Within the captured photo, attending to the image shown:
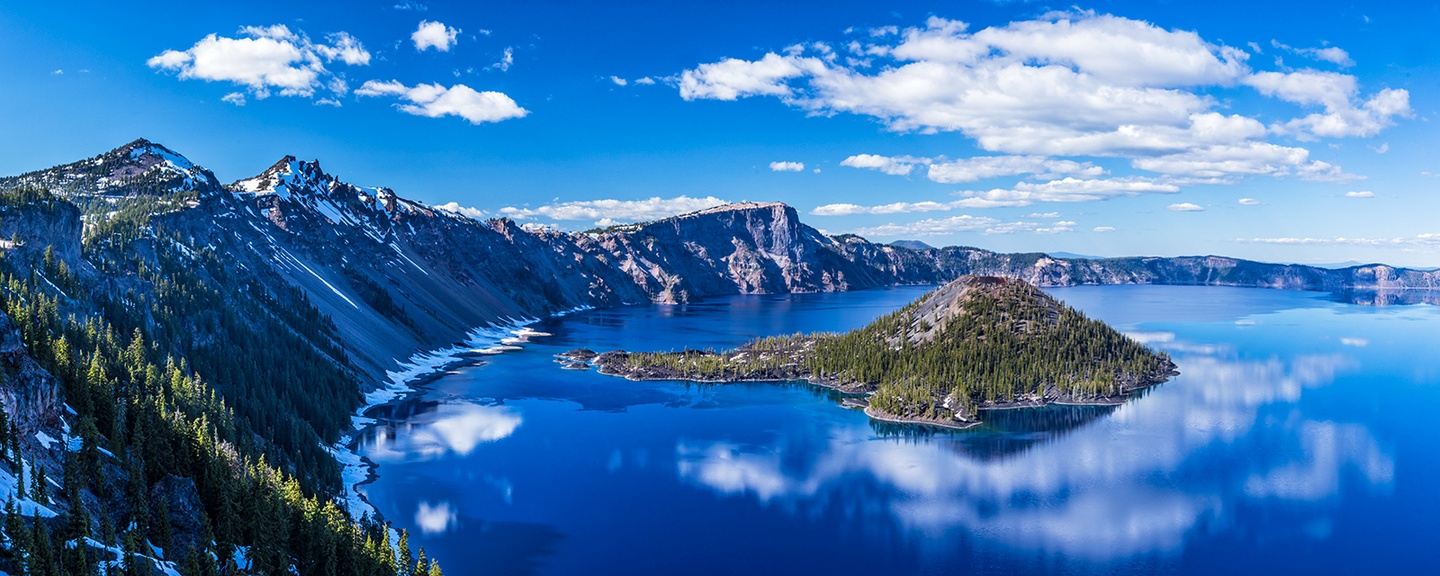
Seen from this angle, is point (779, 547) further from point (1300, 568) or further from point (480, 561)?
point (1300, 568)

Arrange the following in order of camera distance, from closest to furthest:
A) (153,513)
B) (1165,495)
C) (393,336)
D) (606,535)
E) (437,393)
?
1. (153,513)
2. (606,535)
3. (1165,495)
4. (437,393)
5. (393,336)

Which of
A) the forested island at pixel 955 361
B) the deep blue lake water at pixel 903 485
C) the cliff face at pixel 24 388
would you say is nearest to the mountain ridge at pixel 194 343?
the cliff face at pixel 24 388

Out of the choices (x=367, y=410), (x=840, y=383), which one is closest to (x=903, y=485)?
(x=840, y=383)

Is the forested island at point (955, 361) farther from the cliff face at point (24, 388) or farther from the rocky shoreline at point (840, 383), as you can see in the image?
the cliff face at point (24, 388)

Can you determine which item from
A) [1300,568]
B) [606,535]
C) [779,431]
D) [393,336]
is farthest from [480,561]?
[393,336]

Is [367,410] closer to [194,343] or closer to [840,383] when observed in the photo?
[194,343]
